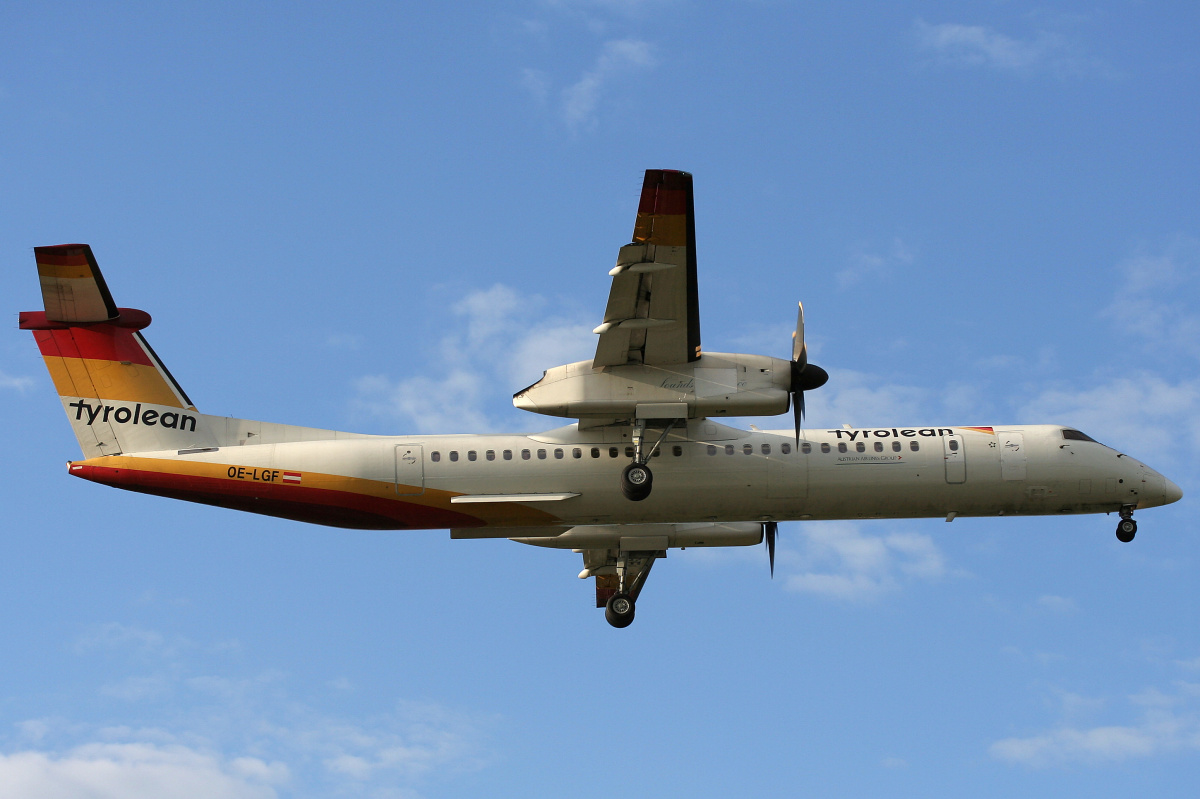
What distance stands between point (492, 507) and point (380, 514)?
221 centimetres

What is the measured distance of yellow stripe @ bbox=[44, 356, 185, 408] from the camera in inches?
969

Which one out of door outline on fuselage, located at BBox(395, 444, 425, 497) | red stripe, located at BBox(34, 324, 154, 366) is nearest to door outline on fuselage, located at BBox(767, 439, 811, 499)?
door outline on fuselage, located at BBox(395, 444, 425, 497)

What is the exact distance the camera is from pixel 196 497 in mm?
23938

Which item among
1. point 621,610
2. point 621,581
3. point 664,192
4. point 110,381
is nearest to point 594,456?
point 621,581

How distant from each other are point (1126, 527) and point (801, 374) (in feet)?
27.4

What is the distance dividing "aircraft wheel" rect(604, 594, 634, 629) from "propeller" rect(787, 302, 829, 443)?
6272 millimetres

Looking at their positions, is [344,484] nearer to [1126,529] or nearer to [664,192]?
[664,192]

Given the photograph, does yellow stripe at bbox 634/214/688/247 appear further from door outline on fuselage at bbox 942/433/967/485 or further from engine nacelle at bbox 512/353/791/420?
door outline on fuselage at bbox 942/433/967/485

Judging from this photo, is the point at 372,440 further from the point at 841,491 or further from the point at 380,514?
the point at 841,491

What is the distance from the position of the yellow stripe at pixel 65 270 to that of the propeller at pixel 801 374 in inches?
545

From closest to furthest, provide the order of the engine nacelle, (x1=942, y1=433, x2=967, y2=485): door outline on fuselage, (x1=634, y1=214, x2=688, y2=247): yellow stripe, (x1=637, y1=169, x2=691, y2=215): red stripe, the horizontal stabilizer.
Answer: (x1=637, y1=169, x2=691, y2=215): red stripe, (x1=634, y1=214, x2=688, y2=247): yellow stripe, the engine nacelle, the horizontal stabilizer, (x1=942, y1=433, x2=967, y2=485): door outline on fuselage

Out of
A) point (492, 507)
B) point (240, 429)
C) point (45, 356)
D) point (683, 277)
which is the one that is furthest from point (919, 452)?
point (45, 356)

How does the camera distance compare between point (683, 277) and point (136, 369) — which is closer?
point (683, 277)

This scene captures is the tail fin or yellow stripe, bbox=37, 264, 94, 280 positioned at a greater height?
yellow stripe, bbox=37, 264, 94, 280
